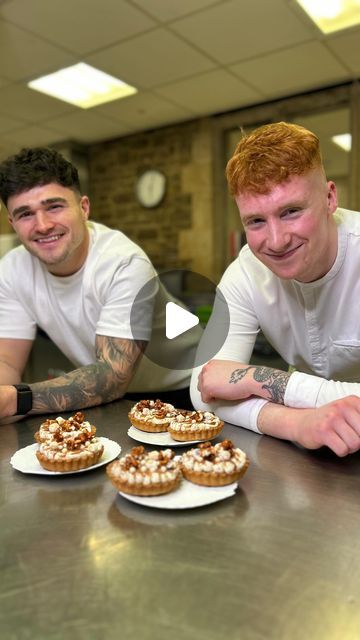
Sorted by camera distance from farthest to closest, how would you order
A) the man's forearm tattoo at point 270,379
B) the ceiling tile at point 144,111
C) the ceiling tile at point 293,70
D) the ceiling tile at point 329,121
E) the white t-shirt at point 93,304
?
the ceiling tile at point 144,111 → the ceiling tile at point 329,121 → the ceiling tile at point 293,70 → the white t-shirt at point 93,304 → the man's forearm tattoo at point 270,379

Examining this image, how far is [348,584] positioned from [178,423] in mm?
567

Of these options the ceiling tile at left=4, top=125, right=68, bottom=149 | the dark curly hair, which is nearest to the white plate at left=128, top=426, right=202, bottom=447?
the dark curly hair

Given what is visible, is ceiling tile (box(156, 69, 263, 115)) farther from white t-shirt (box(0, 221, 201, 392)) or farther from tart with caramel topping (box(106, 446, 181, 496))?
tart with caramel topping (box(106, 446, 181, 496))

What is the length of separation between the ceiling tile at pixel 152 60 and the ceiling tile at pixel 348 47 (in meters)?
0.92

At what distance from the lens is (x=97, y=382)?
5.00 ft

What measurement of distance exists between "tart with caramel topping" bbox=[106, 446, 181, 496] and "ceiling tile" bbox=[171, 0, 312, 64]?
3116mm

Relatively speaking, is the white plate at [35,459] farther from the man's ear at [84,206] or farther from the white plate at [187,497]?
the man's ear at [84,206]

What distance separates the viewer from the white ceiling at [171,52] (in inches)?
125

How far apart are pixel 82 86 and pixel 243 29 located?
1.64 m

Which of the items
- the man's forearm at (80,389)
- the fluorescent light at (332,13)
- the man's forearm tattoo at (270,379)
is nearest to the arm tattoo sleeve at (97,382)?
the man's forearm at (80,389)

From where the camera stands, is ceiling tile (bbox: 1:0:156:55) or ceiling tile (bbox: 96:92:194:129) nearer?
ceiling tile (bbox: 1:0:156:55)

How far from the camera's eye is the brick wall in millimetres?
5395

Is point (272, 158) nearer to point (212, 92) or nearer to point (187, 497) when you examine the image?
point (187, 497)

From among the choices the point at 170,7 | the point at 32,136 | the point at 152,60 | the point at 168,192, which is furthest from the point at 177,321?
the point at 32,136
